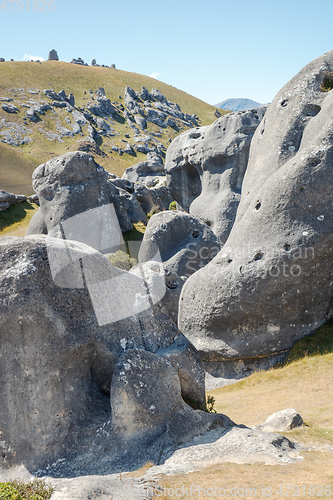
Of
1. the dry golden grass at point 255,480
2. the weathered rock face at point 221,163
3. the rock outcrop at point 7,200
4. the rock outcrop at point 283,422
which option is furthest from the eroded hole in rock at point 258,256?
the rock outcrop at point 7,200

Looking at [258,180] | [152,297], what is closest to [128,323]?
[152,297]

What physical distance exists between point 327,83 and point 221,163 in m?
9.83

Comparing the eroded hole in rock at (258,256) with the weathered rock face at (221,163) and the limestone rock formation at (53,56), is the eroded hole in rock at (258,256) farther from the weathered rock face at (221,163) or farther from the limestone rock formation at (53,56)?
the limestone rock formation at (53,56)

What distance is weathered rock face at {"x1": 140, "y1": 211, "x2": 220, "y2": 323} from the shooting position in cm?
1504

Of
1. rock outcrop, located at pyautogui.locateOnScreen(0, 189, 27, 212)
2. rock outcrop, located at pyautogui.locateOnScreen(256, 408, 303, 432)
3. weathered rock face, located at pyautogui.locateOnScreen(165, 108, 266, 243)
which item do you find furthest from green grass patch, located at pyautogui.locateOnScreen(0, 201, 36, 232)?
rock outcrop, located at pyautogui.locateOnScreen(256, 408, 303, 432)

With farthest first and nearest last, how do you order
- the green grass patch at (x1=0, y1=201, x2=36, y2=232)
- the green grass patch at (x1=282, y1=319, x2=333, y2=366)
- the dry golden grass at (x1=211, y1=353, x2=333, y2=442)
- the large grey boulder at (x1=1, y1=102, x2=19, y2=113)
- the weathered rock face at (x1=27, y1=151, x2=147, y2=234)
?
1. the large grey boulder at (x1=1, y1=102, x2=19, y2=113)
2. the green grass patch at (x1=0, y1=201, x2=36, y2=232)
3. the weathered rock face at (x1=27, y1=151, x2=147, y2=234)
4. the green grass patch at (x1=282, y1=319, x2=333, y2=366)
5. the dry golden grass at (x1=211, y1=353, x2=333, y2=442)

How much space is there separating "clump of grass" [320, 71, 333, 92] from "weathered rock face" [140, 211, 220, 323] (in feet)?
18.9

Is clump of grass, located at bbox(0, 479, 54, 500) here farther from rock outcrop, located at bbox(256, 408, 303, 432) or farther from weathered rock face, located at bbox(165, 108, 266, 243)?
weathered rock face, located at bbox(165, 108, 266, 243)

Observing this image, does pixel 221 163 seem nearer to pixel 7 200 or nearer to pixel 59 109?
pixel 7 200

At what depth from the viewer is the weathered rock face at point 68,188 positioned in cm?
2002

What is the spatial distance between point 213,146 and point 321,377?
1523cm

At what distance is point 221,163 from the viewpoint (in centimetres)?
2205

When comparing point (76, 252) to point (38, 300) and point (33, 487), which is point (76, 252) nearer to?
point (38, 300)

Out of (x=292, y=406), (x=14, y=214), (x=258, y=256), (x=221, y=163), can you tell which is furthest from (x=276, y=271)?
(x=14, y=214)
